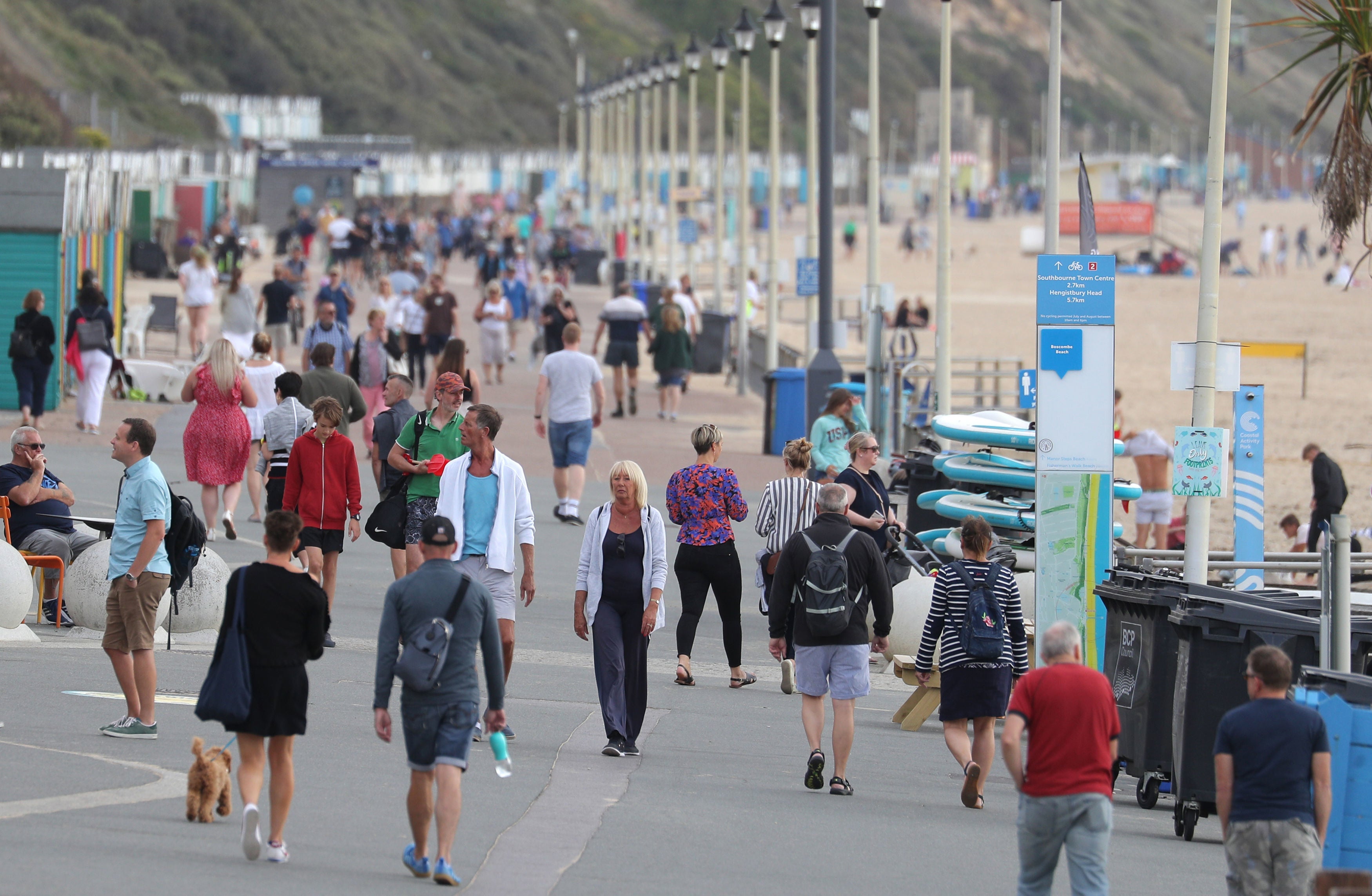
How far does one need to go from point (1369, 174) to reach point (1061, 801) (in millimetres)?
5897

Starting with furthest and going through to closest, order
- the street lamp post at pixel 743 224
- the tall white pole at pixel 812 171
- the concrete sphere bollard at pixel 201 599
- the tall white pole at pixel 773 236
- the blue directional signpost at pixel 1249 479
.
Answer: the street lamp post at pixel 743 224 < the tall white pole at pixel 773 236 < the tall white pole at pixel 812 171 < the concrete sphere bollard at pixel 201 599 < the blue directional signpost at pixel 1249 479

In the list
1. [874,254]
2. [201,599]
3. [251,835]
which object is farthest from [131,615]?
[874,254]

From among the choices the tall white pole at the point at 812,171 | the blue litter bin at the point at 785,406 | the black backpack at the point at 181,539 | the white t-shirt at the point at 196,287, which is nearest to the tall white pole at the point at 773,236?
the tall white pole at the point at 812,171

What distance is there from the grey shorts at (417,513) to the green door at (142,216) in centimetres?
3379

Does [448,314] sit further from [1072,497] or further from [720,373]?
[1072,497]

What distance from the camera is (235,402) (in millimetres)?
13266

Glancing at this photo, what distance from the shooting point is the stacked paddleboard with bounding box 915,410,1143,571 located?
1250cm

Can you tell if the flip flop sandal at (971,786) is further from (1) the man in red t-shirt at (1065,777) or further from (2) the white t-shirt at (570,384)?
(2) the white t-shirt at (570,384)

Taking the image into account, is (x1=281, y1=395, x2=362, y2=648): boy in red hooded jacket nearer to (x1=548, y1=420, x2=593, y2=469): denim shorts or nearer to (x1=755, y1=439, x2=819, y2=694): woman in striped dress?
(x1=755, y1=439, x2=819, y2=694): woman in striped dress

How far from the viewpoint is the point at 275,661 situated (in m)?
6.96

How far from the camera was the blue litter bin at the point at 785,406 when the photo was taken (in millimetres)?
21969

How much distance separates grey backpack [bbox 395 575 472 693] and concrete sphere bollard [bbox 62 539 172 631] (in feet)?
15.4

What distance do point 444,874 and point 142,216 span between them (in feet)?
129

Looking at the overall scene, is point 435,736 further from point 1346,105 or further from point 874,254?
point 874,254
